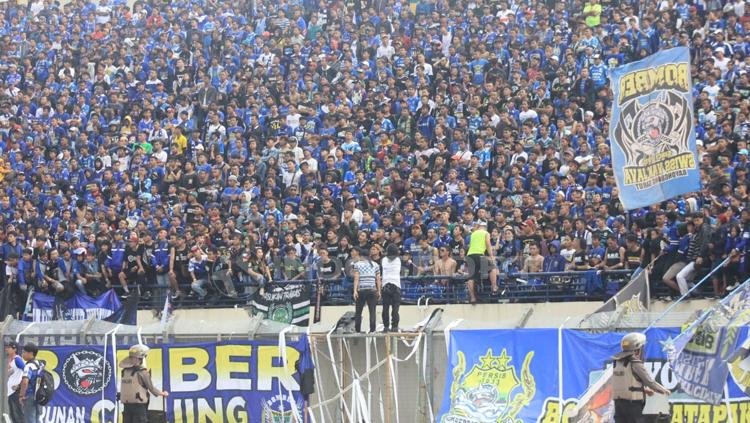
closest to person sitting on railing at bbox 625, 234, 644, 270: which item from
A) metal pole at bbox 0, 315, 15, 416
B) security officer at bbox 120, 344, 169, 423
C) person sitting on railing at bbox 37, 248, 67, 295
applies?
security officer at bbox 120, 344, 169, 423

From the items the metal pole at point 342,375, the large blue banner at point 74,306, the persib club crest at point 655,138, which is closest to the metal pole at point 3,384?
the large blue banner at point 74,306

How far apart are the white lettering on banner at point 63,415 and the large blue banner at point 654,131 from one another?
8140mm

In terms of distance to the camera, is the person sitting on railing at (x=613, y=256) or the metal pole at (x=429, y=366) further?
the person sitting on railing at (x=613, y=256)

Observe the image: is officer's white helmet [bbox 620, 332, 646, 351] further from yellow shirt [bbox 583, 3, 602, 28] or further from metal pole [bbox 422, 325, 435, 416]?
yellow shirt [bbox 583, 3, 602, 28]

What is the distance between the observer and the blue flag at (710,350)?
13422 mm

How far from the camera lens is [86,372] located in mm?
19375

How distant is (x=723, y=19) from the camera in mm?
26438

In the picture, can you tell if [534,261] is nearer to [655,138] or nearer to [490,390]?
[655,138]

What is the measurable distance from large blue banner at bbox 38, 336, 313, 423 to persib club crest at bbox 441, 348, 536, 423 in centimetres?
213

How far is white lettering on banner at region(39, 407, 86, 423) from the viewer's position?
19375 mm

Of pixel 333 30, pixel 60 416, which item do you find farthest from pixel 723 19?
pixel 60 416

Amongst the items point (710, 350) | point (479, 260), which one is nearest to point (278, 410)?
point (479, 260)

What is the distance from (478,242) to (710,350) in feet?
26.3

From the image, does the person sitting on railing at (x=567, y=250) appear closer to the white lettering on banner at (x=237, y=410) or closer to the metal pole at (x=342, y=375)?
the metal pole at (x=342, y=375)
